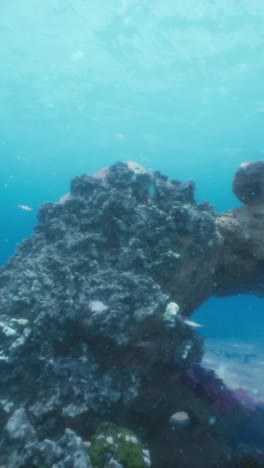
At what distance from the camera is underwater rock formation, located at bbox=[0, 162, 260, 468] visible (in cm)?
548

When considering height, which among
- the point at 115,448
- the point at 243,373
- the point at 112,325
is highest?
the point at 243,373

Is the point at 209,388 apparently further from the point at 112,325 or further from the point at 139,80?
the point at 139,80

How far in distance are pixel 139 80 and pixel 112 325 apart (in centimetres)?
3132

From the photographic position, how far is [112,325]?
5.68 m

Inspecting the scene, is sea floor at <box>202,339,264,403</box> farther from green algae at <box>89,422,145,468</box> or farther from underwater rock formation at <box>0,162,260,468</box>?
green algae at <box>89,422,145,468</box>

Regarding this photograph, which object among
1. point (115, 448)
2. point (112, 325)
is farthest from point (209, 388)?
point (112, 325)

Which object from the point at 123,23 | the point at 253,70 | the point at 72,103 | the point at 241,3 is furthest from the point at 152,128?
the point at 241,3

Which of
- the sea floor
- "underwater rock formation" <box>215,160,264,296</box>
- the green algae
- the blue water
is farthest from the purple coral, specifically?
the sea floor

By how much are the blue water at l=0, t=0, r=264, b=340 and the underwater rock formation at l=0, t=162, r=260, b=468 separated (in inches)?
60.0

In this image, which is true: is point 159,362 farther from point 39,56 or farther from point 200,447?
point 39,56

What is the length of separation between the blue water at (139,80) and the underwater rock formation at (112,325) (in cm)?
152

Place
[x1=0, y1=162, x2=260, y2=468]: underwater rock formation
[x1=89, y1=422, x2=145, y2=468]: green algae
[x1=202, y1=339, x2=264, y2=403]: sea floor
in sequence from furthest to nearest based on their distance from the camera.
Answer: [x1=202, y1=339, x2=264, y2=403]: sea floor → [x1=0, y1=162, x2=260, y2=468]: underwater rock formation → [x1=89, y1=422, x2=145, y2=468]: green algae

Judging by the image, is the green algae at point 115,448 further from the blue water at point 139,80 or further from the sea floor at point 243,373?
the sea floor at point 243,373

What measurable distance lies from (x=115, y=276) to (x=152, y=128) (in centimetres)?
4013
